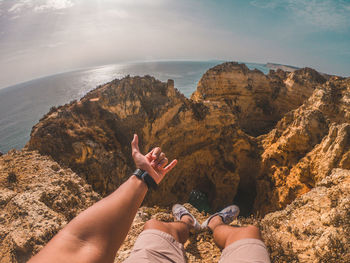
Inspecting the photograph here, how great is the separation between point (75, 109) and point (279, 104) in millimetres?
19743

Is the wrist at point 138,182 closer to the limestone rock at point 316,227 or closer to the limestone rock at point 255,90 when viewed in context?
the limestone rock at point 316,227

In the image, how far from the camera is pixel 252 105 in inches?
750

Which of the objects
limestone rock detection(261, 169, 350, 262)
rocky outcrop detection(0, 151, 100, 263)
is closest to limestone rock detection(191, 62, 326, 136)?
limestone rock detection(261, 169, 350, 262)

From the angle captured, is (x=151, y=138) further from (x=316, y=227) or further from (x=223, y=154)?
(x=316, y=227)

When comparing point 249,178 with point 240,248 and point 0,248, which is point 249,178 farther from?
point 0,248

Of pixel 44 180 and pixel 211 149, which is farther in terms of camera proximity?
pixel 211 149

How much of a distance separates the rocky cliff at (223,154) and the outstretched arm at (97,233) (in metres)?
1.86

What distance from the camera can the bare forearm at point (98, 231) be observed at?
1204 mm

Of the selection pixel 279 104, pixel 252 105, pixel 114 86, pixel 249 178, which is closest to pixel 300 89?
pixel 279 104

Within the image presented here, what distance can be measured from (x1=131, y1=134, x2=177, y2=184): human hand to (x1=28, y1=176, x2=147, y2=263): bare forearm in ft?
1.13

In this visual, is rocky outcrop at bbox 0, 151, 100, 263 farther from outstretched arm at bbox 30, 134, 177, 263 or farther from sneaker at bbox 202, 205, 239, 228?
sneaker at bbox 202, 205, 239, 228

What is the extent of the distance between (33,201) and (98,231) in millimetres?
2867

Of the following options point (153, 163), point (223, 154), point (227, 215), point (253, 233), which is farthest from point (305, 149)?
point (153, 163)

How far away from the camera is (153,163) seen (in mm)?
2008
